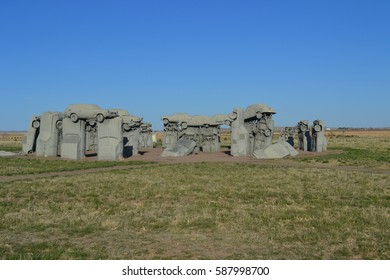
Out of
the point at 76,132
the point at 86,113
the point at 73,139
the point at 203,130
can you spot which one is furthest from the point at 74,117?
the point at 203,130

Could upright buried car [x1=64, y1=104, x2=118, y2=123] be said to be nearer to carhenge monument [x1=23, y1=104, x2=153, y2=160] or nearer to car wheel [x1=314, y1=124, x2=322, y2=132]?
carhenge monument [x1=23, y1=104, x2=153, y2=160]

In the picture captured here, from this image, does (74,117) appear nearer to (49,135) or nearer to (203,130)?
(49,135)

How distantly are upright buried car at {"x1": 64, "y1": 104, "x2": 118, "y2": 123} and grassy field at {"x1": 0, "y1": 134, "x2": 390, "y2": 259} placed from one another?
11729 mm

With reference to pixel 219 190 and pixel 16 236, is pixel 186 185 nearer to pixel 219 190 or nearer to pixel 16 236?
pixel 219 190

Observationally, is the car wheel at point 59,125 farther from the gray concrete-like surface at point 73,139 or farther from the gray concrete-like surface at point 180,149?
the gray concrete-like surface at point 180,149

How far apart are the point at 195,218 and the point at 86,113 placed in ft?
73.7

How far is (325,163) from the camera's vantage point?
95.9 ft

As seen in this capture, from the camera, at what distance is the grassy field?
8297 millimetres

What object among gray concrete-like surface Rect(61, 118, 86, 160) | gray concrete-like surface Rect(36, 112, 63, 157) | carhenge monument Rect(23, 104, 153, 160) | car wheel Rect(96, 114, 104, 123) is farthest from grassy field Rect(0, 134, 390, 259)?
gray concrete-like surface Rect(36, 112, 63, 157)

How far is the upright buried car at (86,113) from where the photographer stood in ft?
101

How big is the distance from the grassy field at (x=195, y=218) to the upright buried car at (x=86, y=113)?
11.7 m

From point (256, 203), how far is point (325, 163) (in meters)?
17.4

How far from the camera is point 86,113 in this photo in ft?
103

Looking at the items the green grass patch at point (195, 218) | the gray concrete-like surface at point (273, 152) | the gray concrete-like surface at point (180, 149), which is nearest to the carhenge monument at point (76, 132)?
the gray concrete-like surface at point (180, 149)
